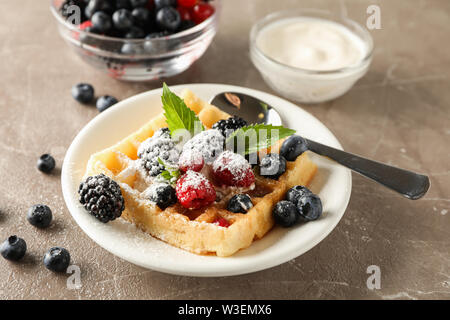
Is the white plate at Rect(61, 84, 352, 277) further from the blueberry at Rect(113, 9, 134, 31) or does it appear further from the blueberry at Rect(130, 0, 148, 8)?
the blueberry at Rect(130, 0, 148, 8)

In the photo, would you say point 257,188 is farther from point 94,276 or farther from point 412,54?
point 412,54

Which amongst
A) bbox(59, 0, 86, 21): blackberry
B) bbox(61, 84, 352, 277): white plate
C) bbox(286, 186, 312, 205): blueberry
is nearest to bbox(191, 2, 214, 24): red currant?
bbox(59, 0, 86, 21): blackberry

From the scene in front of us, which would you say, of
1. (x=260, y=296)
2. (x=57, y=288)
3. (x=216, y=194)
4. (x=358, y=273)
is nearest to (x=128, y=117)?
(x=216, y=194)

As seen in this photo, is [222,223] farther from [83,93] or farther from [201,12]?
[201,12]

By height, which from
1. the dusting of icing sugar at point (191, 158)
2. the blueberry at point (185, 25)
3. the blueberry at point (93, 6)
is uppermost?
the blueberry at point (93, 6)

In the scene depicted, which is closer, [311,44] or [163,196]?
[163,196]

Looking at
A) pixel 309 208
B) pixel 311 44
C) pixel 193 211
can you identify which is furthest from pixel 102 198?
pixel 311 44
